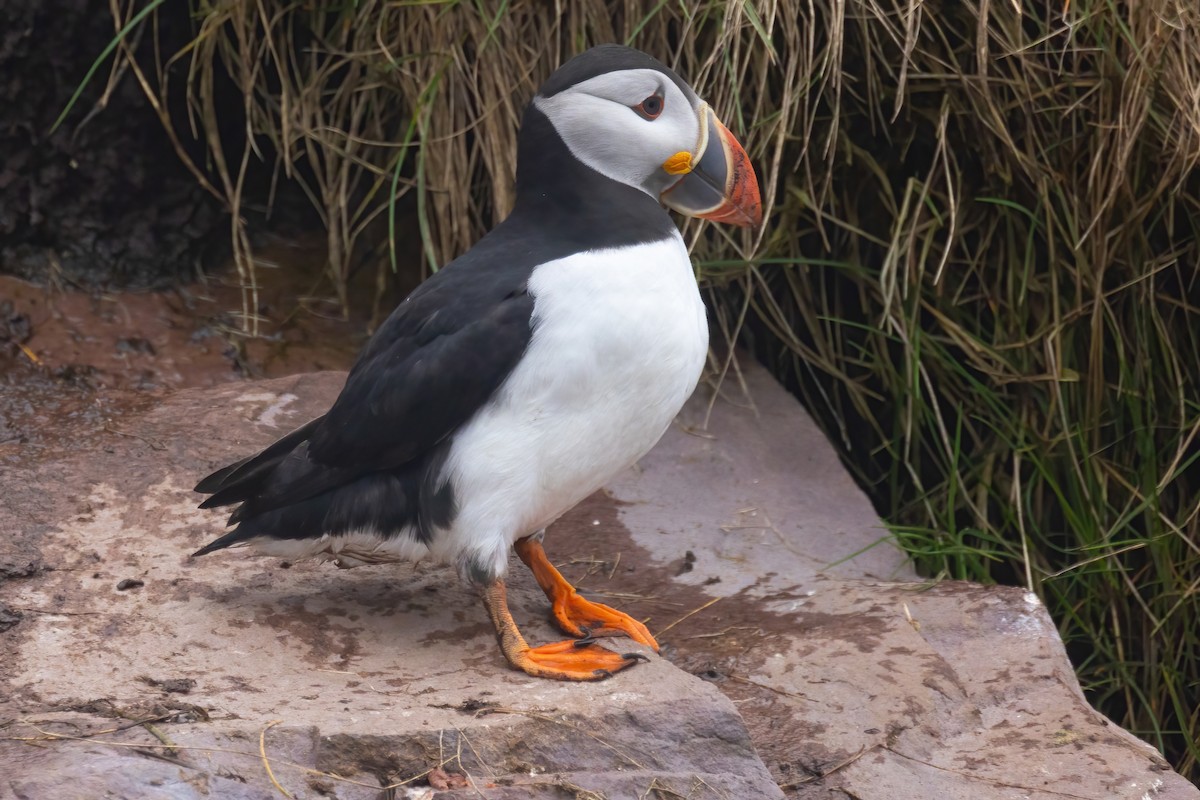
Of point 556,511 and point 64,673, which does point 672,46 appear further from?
point 64,673

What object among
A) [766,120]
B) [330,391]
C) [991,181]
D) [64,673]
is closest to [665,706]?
[64,673]

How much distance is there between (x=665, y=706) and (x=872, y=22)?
2145 mm

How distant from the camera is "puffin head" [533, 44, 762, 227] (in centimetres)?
257

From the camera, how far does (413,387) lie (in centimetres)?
246

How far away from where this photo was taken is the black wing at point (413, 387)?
95.8 inches

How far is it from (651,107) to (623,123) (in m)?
0.07

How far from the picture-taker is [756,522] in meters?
3.49

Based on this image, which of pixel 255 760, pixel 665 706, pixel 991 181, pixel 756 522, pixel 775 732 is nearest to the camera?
pixel 255 760

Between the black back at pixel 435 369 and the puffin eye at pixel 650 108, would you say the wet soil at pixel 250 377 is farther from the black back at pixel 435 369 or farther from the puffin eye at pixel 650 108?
the puffin eye at pixel 650 108

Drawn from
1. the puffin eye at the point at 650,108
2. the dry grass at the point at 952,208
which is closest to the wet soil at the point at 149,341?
the dry grass at the point at 952,208

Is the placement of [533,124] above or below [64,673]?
above

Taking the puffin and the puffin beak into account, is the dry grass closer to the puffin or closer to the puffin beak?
the puffin beak

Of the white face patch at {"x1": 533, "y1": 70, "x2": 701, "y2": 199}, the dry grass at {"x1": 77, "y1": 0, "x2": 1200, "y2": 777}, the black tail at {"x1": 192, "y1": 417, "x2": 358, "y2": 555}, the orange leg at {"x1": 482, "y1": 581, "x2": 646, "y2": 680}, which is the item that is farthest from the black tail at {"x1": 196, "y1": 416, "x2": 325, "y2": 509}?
the dry grass at {"x1": 77, "y1": 0, "x2": 1200, "y2": 777}

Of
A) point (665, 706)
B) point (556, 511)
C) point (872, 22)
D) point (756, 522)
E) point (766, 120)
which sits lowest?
point (756, 522)
